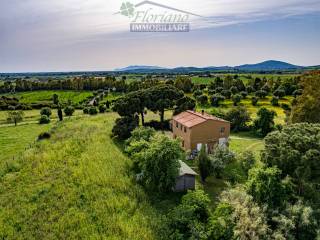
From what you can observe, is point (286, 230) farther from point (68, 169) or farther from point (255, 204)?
point (68, 169)

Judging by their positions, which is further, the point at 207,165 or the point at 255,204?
the point at 207,165

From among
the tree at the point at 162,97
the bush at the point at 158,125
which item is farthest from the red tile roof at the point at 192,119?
the bush at the point at 158,125

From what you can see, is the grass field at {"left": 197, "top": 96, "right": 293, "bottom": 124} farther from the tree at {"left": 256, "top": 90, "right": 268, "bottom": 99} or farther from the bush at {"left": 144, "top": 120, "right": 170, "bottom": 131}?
the bush at {"left": 144, "top": 120, "right": 170, "bottom": 131}

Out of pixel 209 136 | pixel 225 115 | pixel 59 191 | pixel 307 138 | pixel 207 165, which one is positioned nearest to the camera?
pixel 307 138

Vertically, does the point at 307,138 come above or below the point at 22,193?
above

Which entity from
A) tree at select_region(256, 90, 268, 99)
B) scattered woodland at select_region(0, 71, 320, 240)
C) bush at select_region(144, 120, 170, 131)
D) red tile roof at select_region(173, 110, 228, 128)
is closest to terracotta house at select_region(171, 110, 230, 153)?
red tile roof at select_region(173, 110, 228, 128)

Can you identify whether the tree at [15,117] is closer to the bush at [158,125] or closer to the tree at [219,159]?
the bush at [158,125]

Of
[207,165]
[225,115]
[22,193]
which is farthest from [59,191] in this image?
[225,115]
